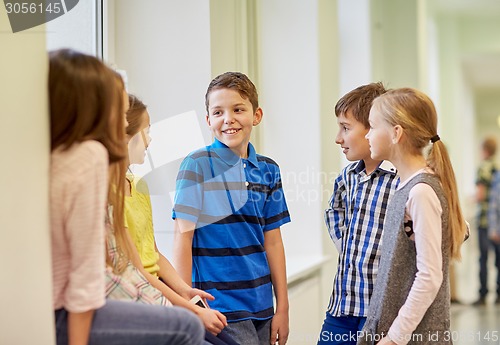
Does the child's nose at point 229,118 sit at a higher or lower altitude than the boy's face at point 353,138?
higher

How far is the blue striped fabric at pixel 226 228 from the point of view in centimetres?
202

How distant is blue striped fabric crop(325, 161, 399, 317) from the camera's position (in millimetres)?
2074

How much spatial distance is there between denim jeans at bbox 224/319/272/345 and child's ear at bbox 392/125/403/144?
0.61m

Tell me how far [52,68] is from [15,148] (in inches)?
6.3

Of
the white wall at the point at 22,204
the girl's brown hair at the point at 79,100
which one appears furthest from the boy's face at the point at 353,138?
the white wall at the point at 22,204

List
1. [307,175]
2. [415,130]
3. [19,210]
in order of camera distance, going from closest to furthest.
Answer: [19,210] < [415,130] < [307,175]

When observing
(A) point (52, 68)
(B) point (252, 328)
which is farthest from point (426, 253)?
(A) point (52, 68)

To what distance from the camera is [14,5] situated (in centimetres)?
127

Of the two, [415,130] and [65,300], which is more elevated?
[415,130]

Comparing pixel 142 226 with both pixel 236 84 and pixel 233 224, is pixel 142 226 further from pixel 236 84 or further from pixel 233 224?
pixel 236 84

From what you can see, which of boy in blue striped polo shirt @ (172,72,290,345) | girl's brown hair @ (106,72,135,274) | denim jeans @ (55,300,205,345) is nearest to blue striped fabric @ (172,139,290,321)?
boy in blue striped polo shirt @ (172,72,290,345)

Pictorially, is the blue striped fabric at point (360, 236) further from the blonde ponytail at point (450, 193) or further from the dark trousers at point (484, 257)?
the dark trousers at point (484, 257)

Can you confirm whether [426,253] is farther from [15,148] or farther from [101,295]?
[15,148]

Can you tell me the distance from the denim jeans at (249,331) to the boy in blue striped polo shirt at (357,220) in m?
0.17
